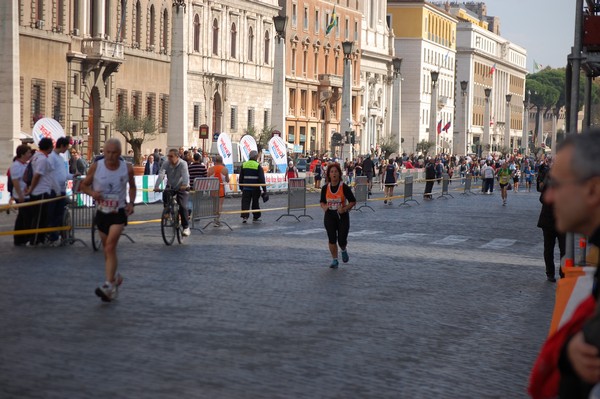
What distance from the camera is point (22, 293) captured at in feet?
45.7

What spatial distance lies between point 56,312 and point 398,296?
14.0 ft

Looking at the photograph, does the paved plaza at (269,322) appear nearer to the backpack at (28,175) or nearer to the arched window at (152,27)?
the backpack at (28,175)

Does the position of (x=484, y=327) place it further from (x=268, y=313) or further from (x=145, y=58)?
(x=145, y=58)

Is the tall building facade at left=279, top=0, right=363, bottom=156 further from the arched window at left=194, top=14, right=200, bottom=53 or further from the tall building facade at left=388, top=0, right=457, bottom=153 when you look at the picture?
the tall building facade at left=388, top=0, right=457, bottom=153

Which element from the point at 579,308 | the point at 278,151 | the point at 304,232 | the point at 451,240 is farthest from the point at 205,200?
the point at 278,151

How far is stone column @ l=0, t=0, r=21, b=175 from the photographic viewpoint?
1492 inches

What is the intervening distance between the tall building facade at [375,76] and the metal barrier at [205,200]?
77.2 metres

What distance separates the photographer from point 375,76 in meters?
114

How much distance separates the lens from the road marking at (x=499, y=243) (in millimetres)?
25616

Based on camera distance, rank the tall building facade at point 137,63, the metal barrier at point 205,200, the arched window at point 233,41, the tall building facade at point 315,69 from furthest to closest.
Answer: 1. the tall building facade at point 315,69
2. the arched window at point 233,41
3. the tall building facade at point 137,63
4. the metal barrier at point 205,200

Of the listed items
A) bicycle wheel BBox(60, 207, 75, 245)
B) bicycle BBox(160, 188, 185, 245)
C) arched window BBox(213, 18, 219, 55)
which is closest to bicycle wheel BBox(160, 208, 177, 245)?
bicycle BBox(160, 188, 185, 245)

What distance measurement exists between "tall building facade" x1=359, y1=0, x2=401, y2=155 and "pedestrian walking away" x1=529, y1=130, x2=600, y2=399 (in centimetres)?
10028

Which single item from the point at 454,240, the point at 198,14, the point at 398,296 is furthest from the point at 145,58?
the point at 398,296

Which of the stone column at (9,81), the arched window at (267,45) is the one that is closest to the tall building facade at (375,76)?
the arched window at (267,45)
